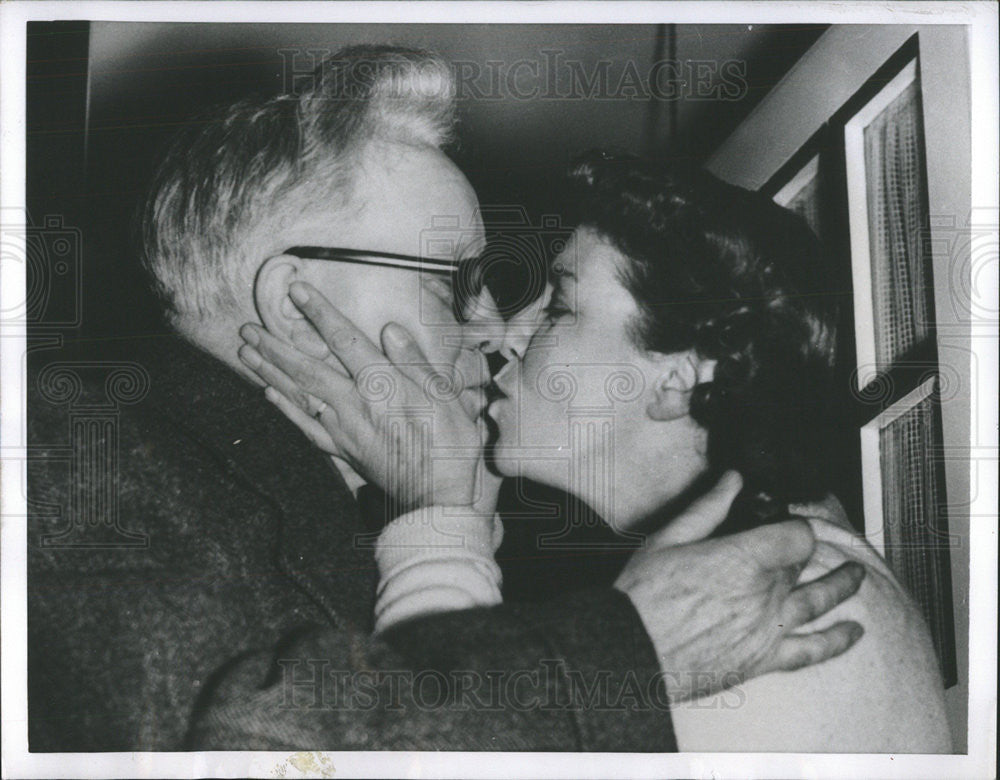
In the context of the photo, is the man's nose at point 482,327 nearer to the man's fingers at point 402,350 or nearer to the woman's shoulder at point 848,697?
the man's fingers at point 402,350

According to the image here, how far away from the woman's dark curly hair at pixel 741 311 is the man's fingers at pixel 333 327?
33cm

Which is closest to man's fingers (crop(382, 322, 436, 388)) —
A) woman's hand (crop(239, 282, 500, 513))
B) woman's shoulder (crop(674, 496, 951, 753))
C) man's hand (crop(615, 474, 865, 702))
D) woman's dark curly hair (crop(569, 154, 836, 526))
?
woman's hand (crop(239, 282, 500, 513))

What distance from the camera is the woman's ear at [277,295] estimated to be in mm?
1390

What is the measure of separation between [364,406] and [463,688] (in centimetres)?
38

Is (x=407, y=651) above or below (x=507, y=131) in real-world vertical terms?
below

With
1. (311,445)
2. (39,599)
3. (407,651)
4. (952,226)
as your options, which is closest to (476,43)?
(311,445)

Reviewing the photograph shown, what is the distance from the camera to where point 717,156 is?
1430 mm

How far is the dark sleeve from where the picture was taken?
1.35 metres

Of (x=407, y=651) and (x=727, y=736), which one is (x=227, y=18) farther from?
(x=727, y=736)

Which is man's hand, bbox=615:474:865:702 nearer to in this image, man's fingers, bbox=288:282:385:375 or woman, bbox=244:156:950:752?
woman, bbox=244:156:950:752

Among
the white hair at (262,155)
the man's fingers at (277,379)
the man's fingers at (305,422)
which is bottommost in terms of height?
the man's fingers at (305,422)

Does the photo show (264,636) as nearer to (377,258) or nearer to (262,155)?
(377,258)

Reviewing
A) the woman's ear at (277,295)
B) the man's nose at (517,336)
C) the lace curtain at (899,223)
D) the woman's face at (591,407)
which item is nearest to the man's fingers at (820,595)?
the woman's face at (591,407)

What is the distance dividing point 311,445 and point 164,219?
36 centimetres
